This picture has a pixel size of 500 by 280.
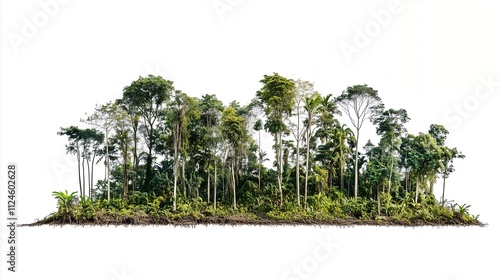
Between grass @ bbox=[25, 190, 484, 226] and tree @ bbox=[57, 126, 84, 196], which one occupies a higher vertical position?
tree @ bbox=[57, 126, 84, 196]

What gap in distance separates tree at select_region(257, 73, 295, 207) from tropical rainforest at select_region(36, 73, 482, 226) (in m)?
0.04

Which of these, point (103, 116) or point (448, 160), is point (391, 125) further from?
point (103, 116)

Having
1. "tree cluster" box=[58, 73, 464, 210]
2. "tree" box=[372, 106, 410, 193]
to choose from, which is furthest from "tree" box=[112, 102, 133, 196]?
"tree" box=[372, 106, 410, 193]

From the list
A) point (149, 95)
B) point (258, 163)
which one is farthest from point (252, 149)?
point (149, 95)

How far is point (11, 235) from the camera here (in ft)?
40.6

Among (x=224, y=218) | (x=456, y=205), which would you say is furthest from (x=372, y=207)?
(x=224, y=218)

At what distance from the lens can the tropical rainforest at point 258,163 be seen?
51.8 feet

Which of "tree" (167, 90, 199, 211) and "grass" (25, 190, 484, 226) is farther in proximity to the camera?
"tree" (167, 90, 199, 211)

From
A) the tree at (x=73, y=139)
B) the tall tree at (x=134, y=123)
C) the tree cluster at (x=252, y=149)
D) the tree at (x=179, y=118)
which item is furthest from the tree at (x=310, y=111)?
the tree at (x=73, y=139)

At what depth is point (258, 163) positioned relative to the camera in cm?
1806

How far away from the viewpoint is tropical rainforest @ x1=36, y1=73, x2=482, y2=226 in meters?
15.8

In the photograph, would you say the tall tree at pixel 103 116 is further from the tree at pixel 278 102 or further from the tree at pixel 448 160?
the tree at pixel 448 160

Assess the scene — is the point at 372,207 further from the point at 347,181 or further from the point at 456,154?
the point at 456,154

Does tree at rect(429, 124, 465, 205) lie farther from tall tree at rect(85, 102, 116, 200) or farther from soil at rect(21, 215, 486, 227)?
tall tree at rect(85, 102, 116, 200)
